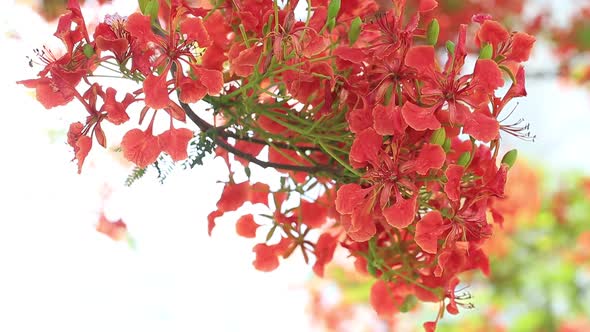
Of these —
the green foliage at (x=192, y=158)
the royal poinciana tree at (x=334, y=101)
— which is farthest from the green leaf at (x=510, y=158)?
the green foliage at (x=192, y=158)

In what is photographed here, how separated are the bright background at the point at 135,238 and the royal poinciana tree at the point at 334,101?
0.23 ft

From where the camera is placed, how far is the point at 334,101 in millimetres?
567

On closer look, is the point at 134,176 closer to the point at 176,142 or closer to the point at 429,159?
the point at 176,142

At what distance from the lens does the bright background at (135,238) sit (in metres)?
0.90

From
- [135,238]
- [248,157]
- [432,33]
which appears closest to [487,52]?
[432,33]

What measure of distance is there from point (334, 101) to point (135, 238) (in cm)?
79

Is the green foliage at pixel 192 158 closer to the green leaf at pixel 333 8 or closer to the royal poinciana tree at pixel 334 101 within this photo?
the royal poinciana tree at pixel 334 101

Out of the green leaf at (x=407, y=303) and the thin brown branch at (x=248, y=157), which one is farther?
the green leaf at (x=407, y=303)

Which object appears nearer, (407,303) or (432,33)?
(432,33)

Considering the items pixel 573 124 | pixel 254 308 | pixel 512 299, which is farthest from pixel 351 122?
pixel 573 124

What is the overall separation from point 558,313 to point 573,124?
3.17 ft

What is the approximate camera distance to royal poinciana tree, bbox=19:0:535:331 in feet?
1.66

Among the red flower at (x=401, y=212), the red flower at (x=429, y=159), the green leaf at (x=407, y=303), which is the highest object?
the green leaf at (x=407, y=303)

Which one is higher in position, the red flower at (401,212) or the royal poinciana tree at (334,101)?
the royal poinciana tree at (334,101)
